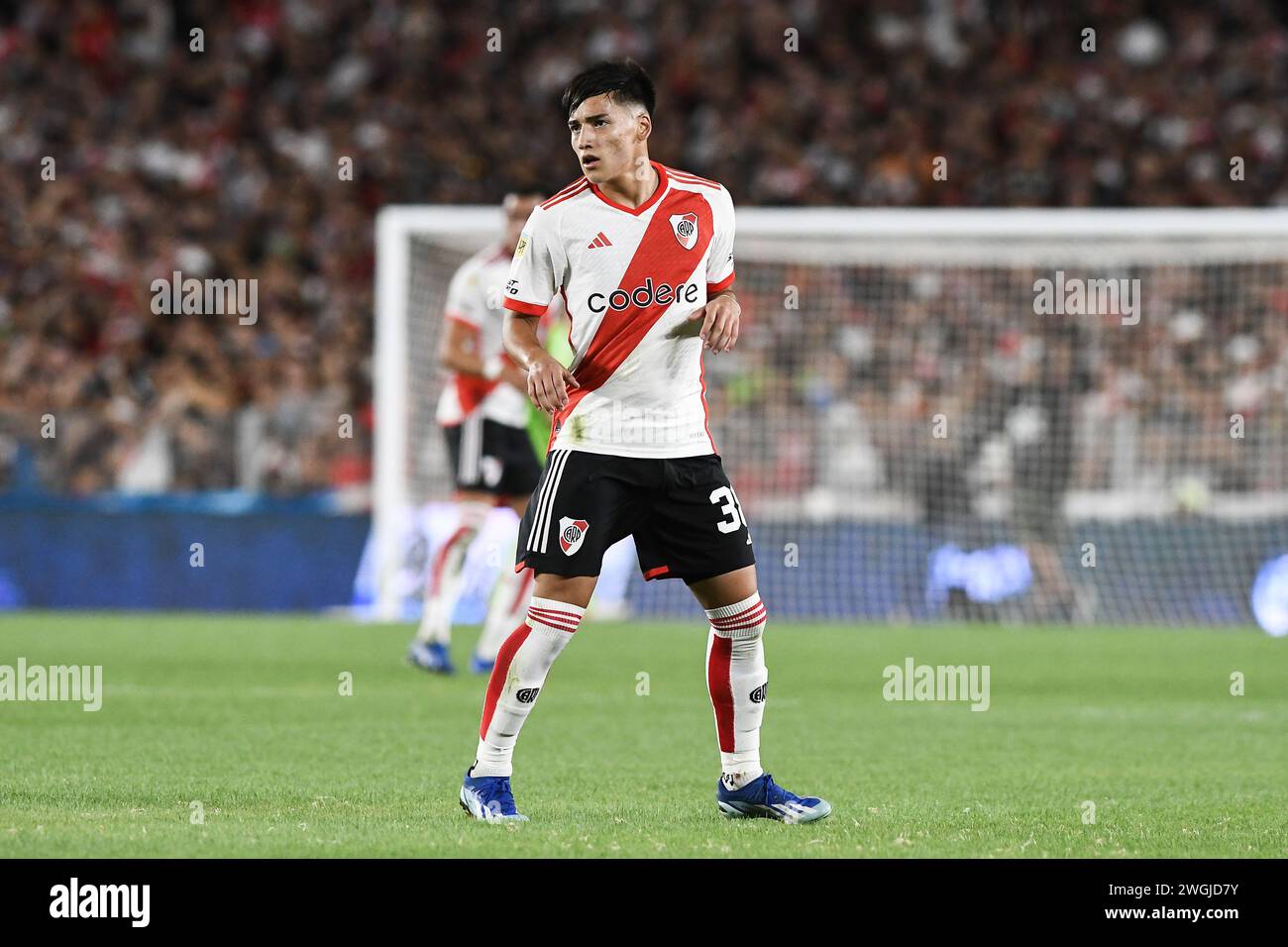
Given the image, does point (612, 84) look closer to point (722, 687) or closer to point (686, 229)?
point (686, 229)

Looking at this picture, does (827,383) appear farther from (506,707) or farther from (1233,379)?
(506,707)

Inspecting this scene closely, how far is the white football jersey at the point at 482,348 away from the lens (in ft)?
34.6

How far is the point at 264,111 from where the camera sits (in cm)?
2239

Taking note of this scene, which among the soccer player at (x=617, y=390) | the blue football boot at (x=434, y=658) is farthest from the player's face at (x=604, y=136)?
the blue football boot at (x=434, y=658)

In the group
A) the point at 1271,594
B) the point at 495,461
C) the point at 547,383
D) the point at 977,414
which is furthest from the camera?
the point at 977,414

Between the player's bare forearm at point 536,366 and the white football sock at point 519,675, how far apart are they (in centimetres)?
63

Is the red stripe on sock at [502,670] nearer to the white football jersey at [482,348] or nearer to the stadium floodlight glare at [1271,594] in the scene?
the white football jersey at [482,348]

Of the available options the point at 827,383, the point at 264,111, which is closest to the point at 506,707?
the point at 827,383

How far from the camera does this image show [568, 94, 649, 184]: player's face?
18.5ft

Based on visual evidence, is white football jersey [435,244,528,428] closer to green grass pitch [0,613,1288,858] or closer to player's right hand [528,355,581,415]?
green grass pitch [0,613,1288,858]

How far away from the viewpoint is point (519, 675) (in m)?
5.79

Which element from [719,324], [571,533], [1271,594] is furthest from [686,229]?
[1271,594]

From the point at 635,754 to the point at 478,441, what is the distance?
3.50 meters
